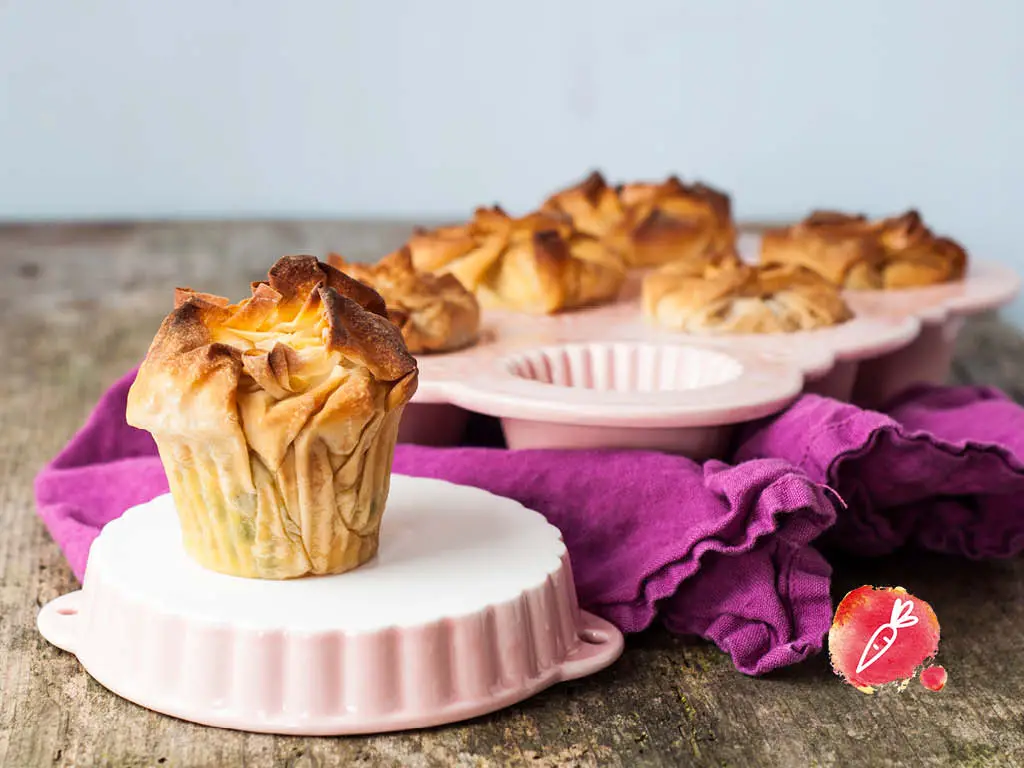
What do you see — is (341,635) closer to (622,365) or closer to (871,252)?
(622,365)

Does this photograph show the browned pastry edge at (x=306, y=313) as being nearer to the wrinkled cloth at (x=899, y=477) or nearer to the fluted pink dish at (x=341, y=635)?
the fluted pink dish at (x=341, y=635)

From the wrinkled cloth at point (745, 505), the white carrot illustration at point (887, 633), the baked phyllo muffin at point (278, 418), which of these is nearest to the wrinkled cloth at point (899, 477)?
the wrinkled cloth at point (745, 505)

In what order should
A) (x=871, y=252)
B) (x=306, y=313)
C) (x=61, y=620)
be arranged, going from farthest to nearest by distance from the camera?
(x=871, y=252), (x=61, y=620), (x=306, y=313)

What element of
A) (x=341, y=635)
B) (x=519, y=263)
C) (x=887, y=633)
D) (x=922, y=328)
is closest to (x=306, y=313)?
(x=341, y=635)

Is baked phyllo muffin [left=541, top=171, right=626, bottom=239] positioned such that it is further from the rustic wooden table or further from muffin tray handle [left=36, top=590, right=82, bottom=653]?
muffin tray handle [left=36, top=590, right=82, bottom=653]

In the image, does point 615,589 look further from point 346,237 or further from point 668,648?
point 346,237

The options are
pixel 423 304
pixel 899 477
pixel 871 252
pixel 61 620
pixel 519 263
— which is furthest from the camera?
pixel 871 252

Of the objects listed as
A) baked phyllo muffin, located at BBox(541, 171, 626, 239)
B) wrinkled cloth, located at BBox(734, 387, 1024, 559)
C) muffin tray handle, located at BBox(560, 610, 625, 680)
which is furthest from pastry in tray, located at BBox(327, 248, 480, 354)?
baked phyllo muffin, located at BBox(541, 171, 626, 239)
